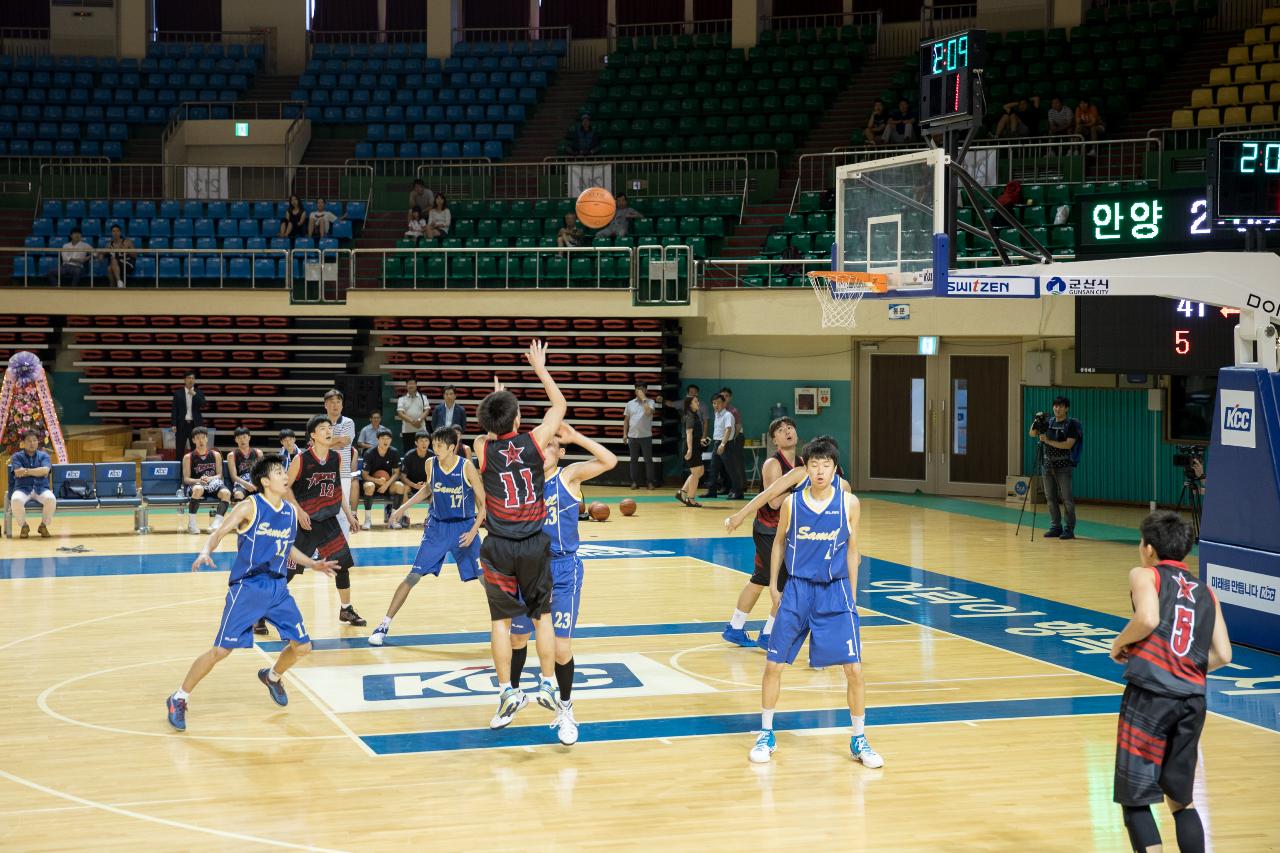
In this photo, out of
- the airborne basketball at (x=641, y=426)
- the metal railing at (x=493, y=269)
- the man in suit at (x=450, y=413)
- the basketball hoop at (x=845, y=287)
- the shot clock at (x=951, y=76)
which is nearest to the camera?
the airborne basketball at (x=641, y=426)

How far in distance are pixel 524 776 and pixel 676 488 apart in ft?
50.9

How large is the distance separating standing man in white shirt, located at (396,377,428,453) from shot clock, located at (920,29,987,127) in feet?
35.8

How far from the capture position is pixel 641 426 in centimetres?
2120

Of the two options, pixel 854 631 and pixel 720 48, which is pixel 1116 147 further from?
pixel 854 631

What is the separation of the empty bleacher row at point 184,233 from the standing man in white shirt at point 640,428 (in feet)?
20.6

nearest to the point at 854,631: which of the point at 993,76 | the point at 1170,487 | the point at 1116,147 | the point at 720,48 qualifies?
the point at 1170,487

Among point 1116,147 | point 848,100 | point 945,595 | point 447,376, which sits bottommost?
point 945,595

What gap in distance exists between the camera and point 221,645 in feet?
25.4

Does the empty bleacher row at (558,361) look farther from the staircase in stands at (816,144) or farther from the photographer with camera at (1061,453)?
the photographer with camera at (1061,453)

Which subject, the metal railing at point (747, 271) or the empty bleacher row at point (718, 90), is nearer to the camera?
the metal railing at point (747, 271)

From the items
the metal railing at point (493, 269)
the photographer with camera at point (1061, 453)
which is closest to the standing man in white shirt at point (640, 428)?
the metal railing at point (493, 269)

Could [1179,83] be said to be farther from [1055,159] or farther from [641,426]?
[641,426]

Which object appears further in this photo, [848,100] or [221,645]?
[848,100]

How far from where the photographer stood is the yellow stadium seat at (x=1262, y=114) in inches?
782
